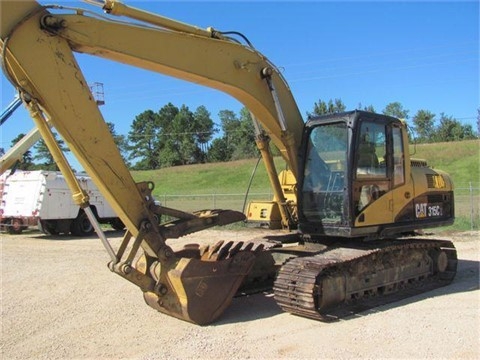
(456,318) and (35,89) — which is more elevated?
(35,89)

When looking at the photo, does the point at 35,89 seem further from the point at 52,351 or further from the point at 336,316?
the point at 336,316

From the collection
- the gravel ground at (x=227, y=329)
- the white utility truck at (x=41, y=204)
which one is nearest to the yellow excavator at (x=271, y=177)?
the gravel ground at (x=227, y=329)

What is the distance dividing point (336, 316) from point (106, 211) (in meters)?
14.4

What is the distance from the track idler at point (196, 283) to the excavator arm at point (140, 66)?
0.04 feet

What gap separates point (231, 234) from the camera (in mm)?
17859

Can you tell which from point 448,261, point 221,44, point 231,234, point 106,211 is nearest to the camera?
point 221,44

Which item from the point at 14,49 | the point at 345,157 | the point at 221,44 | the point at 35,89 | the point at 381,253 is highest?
the point at 221,44

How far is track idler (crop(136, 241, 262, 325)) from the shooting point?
648 cm

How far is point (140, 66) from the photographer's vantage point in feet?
21.7

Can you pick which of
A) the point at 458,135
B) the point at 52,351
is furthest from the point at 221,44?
the point at 458,135

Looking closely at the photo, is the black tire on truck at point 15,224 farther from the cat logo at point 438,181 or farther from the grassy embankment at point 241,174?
the grassy embankment at point 241,174

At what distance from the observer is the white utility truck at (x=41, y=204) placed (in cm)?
1795

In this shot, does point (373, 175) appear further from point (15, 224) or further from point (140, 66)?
point (15, 224)

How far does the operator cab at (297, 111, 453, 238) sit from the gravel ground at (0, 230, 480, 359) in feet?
4.14
